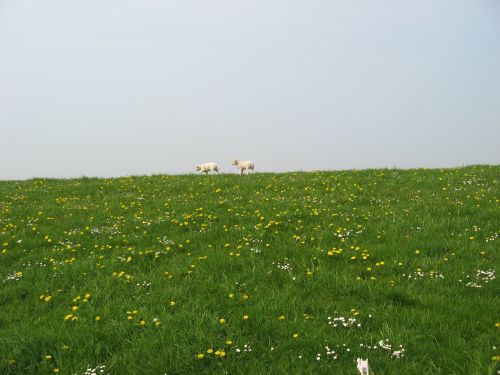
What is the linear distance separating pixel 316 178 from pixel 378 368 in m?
13.1

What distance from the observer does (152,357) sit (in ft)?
18.2

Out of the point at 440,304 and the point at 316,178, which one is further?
the point at 316,178

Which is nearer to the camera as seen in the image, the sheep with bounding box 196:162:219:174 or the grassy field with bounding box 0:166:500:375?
the grassy field with bounding box 0:166:500:375

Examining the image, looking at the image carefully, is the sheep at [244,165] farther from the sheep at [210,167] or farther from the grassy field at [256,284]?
the grassy field at [256,284]

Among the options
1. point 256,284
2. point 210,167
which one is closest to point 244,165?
point 210,167

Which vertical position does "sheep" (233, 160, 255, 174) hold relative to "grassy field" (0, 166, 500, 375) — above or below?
above

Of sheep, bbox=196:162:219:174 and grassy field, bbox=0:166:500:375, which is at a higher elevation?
sheep, bbox=196:162:219:174

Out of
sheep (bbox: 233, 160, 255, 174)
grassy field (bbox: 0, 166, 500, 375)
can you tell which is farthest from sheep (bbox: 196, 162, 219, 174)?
grassy field (bbox: 0, 166, 500, 375)

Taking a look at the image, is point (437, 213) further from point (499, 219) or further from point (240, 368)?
point (240, 368)

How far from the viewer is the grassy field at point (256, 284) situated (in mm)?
5523

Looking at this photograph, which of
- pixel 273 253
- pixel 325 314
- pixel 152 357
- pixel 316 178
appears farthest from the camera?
pixel 316 178

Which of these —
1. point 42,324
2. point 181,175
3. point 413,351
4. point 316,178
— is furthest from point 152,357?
point 181,175

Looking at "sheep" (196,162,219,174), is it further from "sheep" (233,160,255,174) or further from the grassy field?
the grassy field

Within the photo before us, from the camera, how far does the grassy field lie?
5523 millimetres
